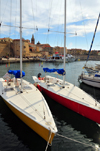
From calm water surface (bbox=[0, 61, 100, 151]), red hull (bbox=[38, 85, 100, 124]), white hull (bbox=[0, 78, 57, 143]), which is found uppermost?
white hull (bbox=[0, 78, 57, 143])

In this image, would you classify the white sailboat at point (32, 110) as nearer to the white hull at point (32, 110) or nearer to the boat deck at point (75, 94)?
the white hull at point (32, 110)

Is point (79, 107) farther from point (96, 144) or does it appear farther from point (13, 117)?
point (13, 117)

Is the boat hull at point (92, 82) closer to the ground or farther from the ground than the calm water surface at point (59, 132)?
farther from the ground

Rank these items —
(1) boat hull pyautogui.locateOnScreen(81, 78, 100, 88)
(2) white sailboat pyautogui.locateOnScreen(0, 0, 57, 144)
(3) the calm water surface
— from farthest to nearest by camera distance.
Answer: (1) boat hull pyautogui.locateOnScreen(81, 78, 100, 88) → (3) the calm water surface → (2) white sailboat pyautogui.locateOnScreen(0, 0, 57, 144)

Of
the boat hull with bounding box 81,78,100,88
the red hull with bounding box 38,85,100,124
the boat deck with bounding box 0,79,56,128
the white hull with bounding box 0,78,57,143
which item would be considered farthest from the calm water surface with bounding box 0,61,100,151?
the boat hull with bounding box 81,78,100,88

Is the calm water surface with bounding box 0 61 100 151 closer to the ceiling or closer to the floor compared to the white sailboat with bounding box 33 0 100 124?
closer to the floor

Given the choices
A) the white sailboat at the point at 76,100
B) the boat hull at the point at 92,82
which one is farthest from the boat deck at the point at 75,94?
the boat hull at the point at 92,82

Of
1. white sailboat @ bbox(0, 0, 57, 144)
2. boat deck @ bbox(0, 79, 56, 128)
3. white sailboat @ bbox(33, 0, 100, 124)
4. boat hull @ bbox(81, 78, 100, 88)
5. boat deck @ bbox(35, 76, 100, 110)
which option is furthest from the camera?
boat hull @ bbox(81, 78, 100, 88)

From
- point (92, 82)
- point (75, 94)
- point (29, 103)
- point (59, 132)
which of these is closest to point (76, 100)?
point (75, 94)

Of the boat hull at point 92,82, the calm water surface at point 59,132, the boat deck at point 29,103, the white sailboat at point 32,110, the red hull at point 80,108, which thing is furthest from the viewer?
the boat hull at point 92,82

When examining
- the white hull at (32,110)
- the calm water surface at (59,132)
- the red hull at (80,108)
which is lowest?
the calm water surface at (59,132)

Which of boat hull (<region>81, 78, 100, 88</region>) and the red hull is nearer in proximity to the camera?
the red hull

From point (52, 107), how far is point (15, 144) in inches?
206

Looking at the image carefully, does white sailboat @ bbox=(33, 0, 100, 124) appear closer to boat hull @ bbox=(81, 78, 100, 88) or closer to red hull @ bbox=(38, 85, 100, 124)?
red hull @ bbox=(38, 85, 100, 124)
